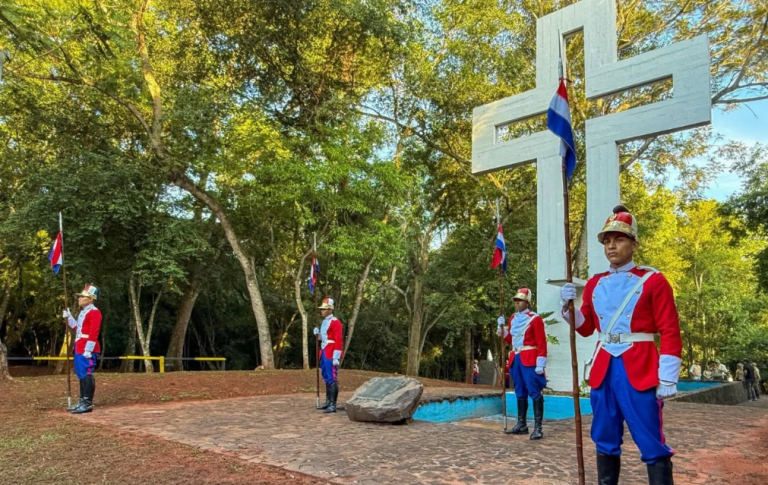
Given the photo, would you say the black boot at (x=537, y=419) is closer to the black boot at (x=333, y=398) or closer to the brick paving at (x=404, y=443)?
the brick paving at (x=404, y=443)

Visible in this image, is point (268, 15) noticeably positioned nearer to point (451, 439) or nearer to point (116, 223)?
point (116, 223)

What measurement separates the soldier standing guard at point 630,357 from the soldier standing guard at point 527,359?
3.33 metres

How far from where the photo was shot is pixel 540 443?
636cm

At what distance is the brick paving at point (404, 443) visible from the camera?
4.68m

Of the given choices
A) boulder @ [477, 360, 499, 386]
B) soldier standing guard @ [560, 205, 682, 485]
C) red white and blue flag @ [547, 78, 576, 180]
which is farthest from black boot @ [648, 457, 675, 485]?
boulder @ [477, 360, 499, 386]

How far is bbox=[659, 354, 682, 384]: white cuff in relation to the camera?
10.2 feet

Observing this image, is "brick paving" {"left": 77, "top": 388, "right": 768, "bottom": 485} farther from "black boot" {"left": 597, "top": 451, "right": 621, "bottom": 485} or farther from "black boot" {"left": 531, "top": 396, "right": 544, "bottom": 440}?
"black boot" {"left": 597, "top": 451, "right": 621, "bottom": 485}

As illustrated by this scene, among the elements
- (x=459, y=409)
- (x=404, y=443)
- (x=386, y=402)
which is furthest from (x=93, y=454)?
(x=459, y=409)

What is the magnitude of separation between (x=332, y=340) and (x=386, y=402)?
1.52 meters

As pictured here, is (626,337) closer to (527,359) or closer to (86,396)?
(527,359)

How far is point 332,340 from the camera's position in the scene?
8.69 metres

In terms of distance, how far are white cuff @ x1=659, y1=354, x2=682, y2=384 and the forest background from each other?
11439mm

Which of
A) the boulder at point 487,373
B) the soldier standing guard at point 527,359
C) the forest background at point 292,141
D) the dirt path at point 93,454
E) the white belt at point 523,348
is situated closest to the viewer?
the dirt path at point 93,454

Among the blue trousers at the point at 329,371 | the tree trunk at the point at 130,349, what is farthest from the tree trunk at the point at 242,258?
the tree trunk at the point at 130,349
